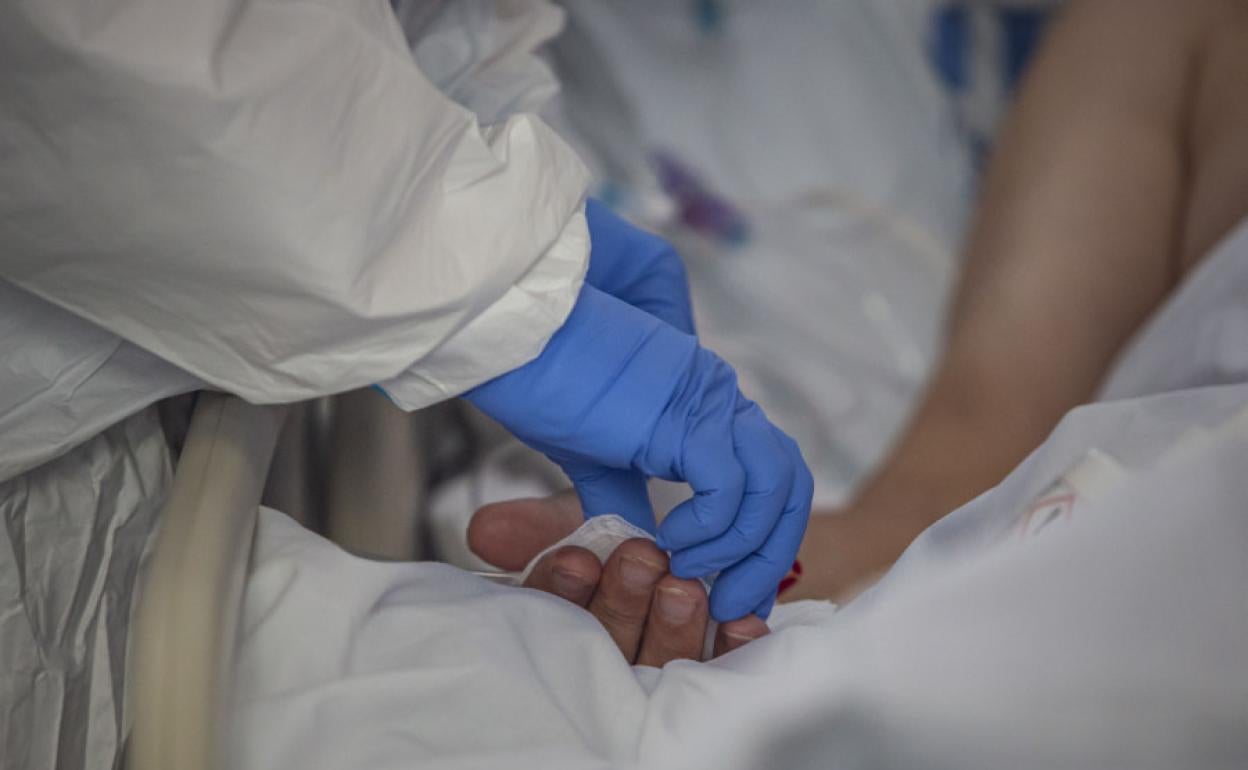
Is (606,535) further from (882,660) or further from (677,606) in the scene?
(882,660)

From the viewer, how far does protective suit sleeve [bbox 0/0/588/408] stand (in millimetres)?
434

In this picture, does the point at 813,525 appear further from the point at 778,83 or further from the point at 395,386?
the point at 778,83

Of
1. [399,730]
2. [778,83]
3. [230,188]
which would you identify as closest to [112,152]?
[230,188]

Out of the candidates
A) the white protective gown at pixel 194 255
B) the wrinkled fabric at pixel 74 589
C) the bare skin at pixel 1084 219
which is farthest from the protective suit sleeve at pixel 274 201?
the bare skin at pixel 1084 219

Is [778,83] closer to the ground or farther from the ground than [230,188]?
closer to the ground

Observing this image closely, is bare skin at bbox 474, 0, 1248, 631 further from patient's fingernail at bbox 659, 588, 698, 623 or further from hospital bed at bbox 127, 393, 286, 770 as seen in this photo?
hospital bed at bbox 127, 393, 286, 770

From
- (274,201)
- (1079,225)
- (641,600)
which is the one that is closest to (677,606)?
(641,600)

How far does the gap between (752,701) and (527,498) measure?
0.23 meters

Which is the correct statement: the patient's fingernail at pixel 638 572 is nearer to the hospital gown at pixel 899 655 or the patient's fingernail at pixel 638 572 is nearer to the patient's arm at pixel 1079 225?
the hospital gown at pixel 899 655

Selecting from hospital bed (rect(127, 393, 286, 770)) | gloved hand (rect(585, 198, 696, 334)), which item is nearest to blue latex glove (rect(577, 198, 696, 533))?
gloved hand (rect(585, 198, 696, 334))

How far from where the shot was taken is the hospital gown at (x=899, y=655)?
1.26 feet

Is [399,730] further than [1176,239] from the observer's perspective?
No

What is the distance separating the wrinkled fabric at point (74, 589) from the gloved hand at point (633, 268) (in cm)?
27

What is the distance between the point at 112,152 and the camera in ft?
1.45
